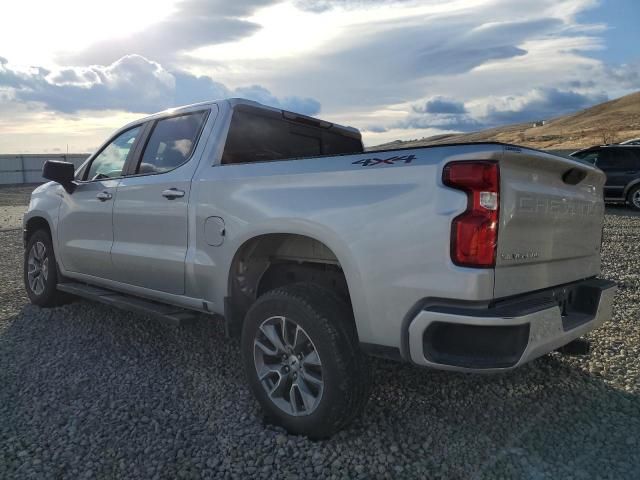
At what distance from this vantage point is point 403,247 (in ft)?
8.61

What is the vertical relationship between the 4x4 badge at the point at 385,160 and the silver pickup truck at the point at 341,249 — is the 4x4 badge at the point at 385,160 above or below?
above

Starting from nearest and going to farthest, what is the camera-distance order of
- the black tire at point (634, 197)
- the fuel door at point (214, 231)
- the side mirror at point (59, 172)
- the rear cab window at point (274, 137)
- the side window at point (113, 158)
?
the fuel door at point (214, 231)
the rear cab window at point (274, 137)
the side window at point (113, 158)
the side mirror at point (59, 172)
the black tire at point (634, 197)

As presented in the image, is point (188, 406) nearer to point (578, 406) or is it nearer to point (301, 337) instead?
point (301, 337)

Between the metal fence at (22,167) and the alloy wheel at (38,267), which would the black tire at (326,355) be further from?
the metal fence at (22,167)

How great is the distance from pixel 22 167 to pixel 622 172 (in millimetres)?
35804

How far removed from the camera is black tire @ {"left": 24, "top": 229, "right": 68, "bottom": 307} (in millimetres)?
5594

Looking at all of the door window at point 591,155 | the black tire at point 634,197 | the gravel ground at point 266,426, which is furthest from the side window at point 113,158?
the black tire at point 634,197

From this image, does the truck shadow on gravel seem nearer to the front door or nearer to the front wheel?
the front door

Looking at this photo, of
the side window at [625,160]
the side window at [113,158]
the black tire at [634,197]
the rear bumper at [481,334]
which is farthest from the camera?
the black tire at [634,197]

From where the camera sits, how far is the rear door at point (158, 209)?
12.8 ft

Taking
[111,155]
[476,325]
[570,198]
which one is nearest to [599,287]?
[570,198]

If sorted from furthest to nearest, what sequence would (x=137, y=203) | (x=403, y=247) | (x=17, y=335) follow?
1. (x=17, y=335)
2. (x=137, y=203)
3. (x=403, y=247)

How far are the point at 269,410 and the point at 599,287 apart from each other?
6.79ft

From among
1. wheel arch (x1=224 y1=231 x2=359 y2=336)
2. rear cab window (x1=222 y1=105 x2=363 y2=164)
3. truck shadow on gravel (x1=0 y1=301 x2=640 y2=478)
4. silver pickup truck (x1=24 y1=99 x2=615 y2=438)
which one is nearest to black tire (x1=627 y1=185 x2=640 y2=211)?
truck shadow on gravel (x1=0 y1=301 x2=640 y2=478)
